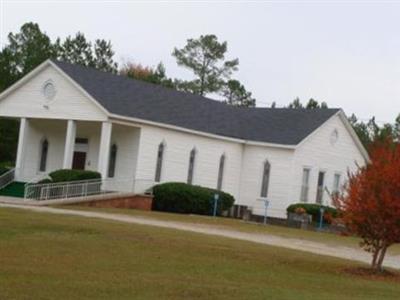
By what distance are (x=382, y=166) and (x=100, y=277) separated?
8049mm

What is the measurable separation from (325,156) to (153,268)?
33.2 metres

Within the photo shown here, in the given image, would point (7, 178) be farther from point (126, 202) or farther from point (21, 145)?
point (126, 202)

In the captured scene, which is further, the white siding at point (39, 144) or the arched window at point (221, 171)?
the arched window at point (221, 171)

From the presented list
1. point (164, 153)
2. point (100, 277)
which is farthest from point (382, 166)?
point (164, 153)

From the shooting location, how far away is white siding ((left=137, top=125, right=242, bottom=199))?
137 ft

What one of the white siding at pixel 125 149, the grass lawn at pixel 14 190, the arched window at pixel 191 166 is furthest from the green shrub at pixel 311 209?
the grass lawn at pixel 14 190

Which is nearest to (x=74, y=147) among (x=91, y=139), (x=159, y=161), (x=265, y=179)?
(x=91, y=139)

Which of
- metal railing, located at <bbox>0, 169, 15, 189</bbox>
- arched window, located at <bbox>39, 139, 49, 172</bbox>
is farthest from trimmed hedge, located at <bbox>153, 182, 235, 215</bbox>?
metal railing, located at <bbox>0, 169, 15, 189</bbox>

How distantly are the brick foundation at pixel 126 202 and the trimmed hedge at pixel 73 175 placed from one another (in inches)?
49.6

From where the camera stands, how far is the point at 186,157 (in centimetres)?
4412

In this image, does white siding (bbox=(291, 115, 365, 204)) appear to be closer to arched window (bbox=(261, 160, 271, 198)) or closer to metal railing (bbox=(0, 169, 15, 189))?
arched window (bbox=(261, 160, 271, 198))

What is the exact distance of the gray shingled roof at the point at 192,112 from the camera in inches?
1657

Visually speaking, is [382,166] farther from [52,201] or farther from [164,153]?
[164,153]

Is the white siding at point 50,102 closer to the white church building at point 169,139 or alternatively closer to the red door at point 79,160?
the white church building at point 169,139
